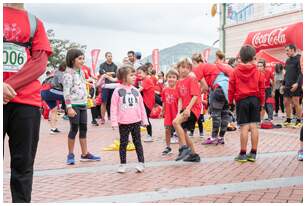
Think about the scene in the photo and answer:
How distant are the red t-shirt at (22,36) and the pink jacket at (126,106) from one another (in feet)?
7.79

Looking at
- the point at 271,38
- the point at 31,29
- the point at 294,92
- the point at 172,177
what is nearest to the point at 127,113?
the point at 172,177

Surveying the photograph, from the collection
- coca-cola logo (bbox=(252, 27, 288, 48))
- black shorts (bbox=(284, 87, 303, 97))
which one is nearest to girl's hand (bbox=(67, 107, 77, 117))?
black shorts (bbox=(284, 87, 303, 97))

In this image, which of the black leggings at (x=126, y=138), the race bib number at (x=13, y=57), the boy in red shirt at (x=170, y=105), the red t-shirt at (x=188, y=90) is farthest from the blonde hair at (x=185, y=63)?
the race bib number at (x=13, y=57)

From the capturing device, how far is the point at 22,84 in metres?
3.07

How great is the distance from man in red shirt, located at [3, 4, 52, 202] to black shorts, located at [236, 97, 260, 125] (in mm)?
3560

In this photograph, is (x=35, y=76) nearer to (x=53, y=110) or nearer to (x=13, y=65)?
(x=13, y=65)

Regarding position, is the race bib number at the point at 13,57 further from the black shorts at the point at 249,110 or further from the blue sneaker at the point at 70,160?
the black shorts at the point at 249,110

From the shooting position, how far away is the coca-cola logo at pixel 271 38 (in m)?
16.8

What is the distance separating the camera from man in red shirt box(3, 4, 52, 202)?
122 inches

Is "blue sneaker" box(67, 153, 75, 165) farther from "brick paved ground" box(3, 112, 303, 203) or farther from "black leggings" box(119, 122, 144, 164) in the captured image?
"black leggings" box(119, 122, 144, 164)

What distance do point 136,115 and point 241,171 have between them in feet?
4.88

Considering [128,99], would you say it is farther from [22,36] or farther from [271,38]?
[271,38]

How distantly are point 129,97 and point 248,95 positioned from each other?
5.57 ft

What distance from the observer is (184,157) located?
6234mm
